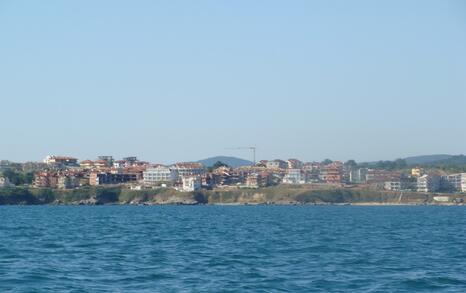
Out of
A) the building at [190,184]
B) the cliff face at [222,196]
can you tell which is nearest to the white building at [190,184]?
the building at [190,184]

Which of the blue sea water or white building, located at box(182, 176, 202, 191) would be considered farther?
white building, located at box(182, 176, 202, 191)

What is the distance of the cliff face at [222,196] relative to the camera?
187 meters

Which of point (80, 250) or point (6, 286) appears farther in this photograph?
point (80, 250)

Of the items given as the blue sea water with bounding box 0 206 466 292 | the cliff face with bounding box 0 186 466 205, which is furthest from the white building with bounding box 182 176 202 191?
the blue sea water with bounding box 0 206 466 292

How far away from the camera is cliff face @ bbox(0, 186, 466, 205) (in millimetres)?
186625

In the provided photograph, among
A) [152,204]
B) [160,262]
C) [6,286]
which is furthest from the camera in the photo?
[152,204]

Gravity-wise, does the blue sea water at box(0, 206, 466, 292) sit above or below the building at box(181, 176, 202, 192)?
below

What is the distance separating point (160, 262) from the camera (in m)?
34.5

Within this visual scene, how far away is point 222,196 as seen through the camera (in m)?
192

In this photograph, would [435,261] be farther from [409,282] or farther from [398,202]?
[398,202]

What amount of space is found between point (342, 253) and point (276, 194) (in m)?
156

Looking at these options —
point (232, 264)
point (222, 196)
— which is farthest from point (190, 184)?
point (232, 264)

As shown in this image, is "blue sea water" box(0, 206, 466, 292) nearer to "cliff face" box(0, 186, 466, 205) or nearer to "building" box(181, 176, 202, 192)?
"cliff face" box(0, 186, 466, 205)

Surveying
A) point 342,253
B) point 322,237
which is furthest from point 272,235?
point 342,253
